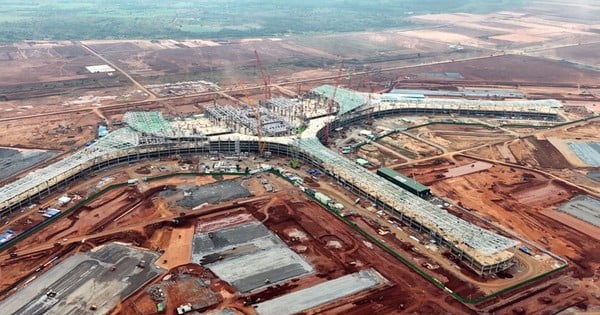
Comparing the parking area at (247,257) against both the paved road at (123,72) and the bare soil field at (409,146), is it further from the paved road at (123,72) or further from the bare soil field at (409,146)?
the paved road at (123,72)

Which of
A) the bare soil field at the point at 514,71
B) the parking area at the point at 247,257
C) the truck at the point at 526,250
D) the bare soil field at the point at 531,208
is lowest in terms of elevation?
the parking area at the point at 247,257

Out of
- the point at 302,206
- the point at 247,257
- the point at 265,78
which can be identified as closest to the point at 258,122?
the point at 302,206

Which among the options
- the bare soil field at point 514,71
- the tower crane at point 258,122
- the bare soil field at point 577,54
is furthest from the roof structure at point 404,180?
the bare soil field at point 577,54

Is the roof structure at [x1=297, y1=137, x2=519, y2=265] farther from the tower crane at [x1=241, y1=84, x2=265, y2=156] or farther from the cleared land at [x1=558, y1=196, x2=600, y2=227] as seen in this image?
the cleared land at [x1=558, y1=196, x2=600, y2=227]

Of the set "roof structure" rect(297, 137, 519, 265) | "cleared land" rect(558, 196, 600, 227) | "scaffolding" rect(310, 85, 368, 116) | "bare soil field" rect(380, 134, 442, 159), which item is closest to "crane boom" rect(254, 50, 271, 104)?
"scaffolding" rect(310, 85, 368, 116)

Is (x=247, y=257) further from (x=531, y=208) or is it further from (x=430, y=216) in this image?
(x=531, y=208)
